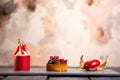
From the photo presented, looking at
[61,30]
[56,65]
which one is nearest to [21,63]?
[56,65]

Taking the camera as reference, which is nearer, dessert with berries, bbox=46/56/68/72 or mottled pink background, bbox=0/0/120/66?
dessert with berries, bbox=46/56/68/72

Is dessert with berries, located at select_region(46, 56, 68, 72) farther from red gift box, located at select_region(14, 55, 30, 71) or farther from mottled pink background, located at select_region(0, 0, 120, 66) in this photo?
mottled pink background, located at select_region(0, 0, 120, 66)

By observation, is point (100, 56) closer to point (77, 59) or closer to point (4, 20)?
point (77, 59)

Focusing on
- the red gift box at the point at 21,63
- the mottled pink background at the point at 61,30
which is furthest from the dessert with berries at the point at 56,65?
the mottled pink background at the point at 61,30

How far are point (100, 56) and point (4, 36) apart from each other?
904 millimetres

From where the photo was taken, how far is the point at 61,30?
263cm

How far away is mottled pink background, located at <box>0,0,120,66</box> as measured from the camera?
8.61 ft

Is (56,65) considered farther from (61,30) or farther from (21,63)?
(61,30)

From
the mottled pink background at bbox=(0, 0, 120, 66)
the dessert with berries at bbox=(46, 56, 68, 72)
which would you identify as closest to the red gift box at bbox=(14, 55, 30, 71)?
the dessert with berries at bbox=(46, 56, 68, 72)

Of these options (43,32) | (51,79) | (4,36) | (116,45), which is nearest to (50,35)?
(43,32)

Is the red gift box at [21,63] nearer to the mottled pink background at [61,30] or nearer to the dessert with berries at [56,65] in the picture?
the dessert with berries at [56,65]

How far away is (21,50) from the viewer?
2109 mm

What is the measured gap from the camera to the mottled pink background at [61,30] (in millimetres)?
2625

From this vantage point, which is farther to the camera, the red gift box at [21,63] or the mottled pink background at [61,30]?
the mottled pink background at [61,30]
